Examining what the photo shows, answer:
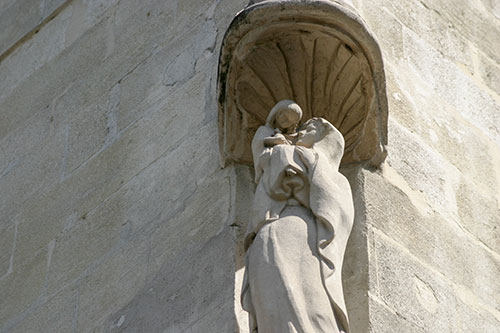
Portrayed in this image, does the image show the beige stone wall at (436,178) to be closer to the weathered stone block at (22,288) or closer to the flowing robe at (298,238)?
the flowing robe at (298,238)

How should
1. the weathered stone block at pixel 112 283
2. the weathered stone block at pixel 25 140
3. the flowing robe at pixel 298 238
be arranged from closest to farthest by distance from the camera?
the flowing robe at pixel 298 238, the weathered stone block at pixel 112 283, the weathered stone block at pixel 25 140

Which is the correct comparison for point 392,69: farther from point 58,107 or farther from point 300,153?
point 58,107

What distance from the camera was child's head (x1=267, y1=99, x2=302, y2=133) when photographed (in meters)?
4.62

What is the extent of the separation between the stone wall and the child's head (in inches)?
12.1

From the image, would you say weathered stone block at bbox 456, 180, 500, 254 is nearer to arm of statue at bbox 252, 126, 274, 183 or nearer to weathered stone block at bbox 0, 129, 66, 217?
arm of statue at bbox 252, 126, 274, 183

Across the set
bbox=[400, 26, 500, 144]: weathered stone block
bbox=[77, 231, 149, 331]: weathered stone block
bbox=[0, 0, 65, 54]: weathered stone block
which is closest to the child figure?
bbox=[77, 231, 149, 331]: weathered stone block

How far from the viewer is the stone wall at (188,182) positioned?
4742 millimetres

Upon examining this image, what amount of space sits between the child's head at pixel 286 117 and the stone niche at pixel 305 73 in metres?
0.21

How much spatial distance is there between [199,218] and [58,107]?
4.66 feet

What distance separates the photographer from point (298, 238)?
422cm

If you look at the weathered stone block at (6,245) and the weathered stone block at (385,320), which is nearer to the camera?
the weathered stone block at (385,320)

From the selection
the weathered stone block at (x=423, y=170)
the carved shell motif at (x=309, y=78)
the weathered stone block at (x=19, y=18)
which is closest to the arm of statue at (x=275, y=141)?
the carved shell motif at (x=309, y=78)

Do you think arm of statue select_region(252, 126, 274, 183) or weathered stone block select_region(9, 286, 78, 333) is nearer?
arm of statue select_region(252, 126, 274, 183)

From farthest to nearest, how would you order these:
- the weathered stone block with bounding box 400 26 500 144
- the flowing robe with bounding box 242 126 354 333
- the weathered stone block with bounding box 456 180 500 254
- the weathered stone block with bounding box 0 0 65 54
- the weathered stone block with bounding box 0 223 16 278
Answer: the weathered stone block with bounding box 0 0 65 54, the weathered stone block with bounding box 0 223 16 278, the weathered stone block with bounding box 400 26 500 144, the weathered stone block with bounding box 456 180 500 254, the flowing robe with bounding box 242 126 354 333
